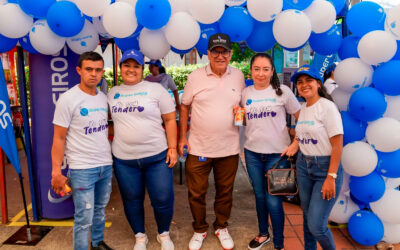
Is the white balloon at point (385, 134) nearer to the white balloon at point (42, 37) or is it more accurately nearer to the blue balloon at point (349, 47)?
the blue balloon at point (349, 47)

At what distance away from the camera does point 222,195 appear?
311cm

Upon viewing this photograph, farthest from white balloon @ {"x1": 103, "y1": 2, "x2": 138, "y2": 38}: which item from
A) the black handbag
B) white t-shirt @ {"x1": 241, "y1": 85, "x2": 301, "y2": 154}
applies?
the black handbag

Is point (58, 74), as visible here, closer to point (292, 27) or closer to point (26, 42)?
point (26, 42)

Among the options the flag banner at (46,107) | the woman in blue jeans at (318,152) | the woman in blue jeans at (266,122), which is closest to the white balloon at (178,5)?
the woman in blue jeans at (266,122)

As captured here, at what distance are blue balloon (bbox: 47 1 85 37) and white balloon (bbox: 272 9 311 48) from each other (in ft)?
5.37

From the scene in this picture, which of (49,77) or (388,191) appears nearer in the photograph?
(388,191)

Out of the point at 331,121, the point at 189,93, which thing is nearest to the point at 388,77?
the point at 331,121

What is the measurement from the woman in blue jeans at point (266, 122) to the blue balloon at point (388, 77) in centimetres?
69

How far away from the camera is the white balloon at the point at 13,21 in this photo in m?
2.55

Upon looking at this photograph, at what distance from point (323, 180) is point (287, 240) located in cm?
119

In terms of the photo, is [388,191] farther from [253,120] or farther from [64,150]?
[64,150]

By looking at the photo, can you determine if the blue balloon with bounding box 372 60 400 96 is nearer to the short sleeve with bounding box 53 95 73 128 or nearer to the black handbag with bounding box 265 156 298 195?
the black handbag with bounding box 265 156 298 195

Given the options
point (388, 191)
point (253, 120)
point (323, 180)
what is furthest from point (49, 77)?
point (388, 191)

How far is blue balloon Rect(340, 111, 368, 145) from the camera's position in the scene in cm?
283
